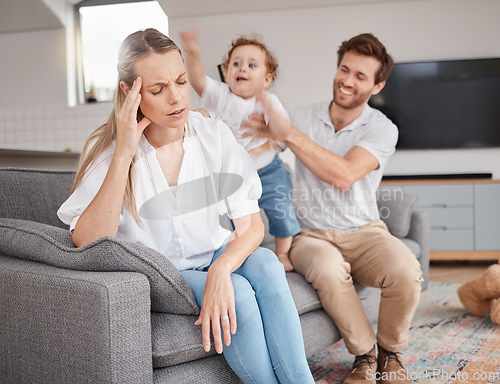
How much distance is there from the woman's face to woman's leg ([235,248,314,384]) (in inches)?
15.5

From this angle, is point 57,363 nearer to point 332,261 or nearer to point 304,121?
point 332,261

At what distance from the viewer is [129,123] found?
1.03 metres

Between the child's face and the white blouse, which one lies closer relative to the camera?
the white blouse

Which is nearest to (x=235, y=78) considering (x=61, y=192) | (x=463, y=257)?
(x=61, y=192)

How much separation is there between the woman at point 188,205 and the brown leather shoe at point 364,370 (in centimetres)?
43

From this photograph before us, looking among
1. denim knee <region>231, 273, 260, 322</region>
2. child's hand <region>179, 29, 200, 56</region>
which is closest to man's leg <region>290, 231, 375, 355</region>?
denim knee <region>231, 273, 260, 322</region>

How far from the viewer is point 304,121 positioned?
6.19 feet

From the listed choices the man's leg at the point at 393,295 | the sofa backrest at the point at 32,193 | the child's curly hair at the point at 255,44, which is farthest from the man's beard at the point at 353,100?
the sofa backrest at the point at 32,193

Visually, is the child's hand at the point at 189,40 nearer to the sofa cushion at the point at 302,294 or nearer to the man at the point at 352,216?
the man at the point at 352,216

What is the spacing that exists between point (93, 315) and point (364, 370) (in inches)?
34.9

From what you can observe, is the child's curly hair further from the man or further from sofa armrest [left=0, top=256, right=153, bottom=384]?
sofa armrest [left=0, top=256, right=153, bottom=384]

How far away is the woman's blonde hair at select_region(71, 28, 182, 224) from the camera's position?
3.51 ft

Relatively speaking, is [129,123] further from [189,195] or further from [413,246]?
[413,246]

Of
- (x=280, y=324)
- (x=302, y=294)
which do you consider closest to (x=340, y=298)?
Result: (x=302, y=294)
